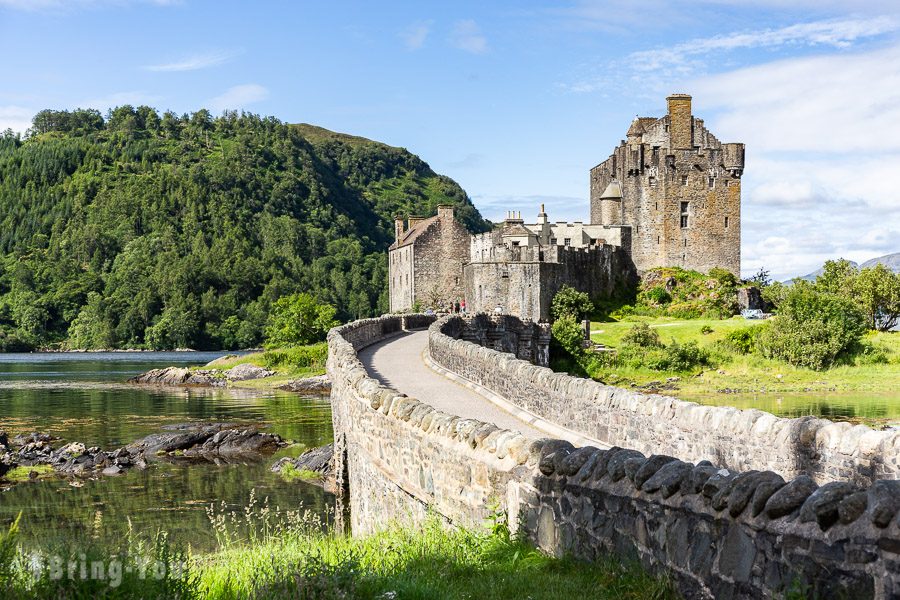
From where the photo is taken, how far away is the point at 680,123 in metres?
70.3

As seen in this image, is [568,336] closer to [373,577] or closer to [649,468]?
[373,577]

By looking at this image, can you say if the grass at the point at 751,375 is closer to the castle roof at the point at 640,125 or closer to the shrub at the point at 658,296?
the shrub at the point at 658,296

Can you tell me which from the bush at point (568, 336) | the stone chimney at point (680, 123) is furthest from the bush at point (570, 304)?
the stone chimney at point (680, 123)

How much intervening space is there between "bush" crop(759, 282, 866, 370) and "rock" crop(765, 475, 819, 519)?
46.6 m

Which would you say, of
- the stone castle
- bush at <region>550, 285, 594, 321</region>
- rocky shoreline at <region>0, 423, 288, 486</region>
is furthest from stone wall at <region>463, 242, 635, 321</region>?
rocky shoreline at <region>0, 423, 288, 486</region>

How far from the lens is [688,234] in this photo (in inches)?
2788

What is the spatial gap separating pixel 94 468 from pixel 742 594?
26.0 meters

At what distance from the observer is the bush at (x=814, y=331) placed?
161 feet

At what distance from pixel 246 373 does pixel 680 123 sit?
35.4 meters

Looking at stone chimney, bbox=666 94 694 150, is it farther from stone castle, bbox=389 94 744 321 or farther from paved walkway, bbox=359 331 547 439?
paved walkway, bbox=359 331 547 439

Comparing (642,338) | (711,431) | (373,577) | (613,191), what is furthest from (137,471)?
(613,191)

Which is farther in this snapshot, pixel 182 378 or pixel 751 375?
pixel 182 378

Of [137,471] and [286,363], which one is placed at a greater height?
[286,363]

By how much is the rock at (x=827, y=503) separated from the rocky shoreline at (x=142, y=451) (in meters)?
25.4
